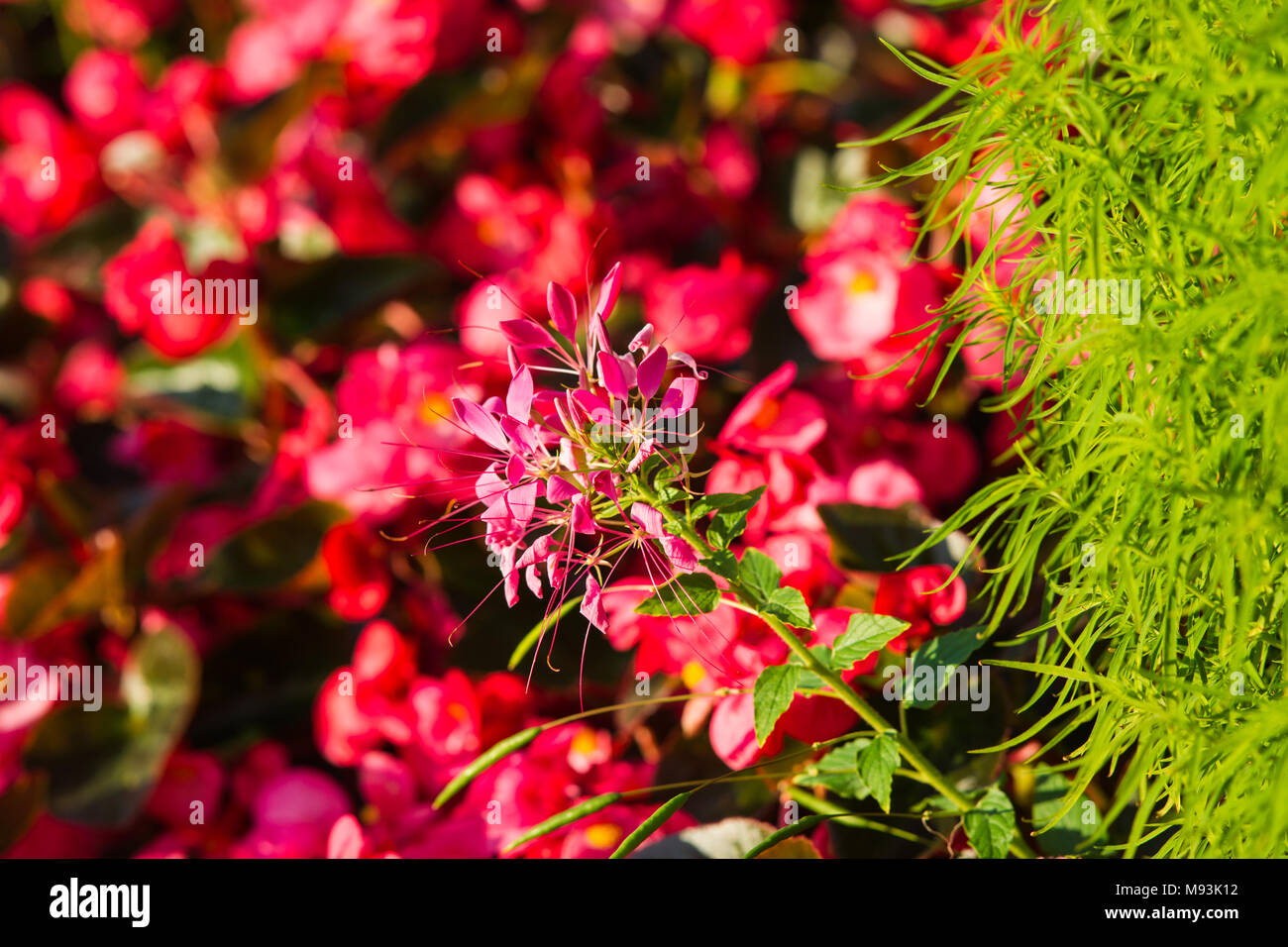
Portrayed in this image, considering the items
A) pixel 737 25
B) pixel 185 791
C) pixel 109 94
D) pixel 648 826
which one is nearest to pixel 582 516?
pixel 648 826

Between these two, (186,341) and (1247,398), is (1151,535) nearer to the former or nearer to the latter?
(1247,398)

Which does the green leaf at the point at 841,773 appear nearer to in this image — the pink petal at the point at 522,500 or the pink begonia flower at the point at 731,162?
the pink petal at the point at 522,500

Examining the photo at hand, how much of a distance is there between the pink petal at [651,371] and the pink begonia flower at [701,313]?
7.8 inches

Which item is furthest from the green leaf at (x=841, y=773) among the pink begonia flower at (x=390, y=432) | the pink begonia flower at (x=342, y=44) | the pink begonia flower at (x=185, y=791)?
the pink begonia flower at (x=342, y=44)

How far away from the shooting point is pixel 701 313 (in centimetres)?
54

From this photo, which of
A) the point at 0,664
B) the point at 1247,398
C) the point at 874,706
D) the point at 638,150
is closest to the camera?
the point at 1247,398

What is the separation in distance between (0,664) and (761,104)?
2.15 feet

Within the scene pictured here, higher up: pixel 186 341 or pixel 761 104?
pixel 761 104

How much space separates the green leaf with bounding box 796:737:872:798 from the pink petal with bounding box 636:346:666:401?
0.53ft

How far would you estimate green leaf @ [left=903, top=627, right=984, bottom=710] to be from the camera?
359 millimetres

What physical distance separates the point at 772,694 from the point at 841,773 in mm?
74

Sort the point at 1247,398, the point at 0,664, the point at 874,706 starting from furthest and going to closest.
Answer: the point at 0,664, the point at 874,706, the point at 1247,398

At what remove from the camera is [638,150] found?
2.39 ft
